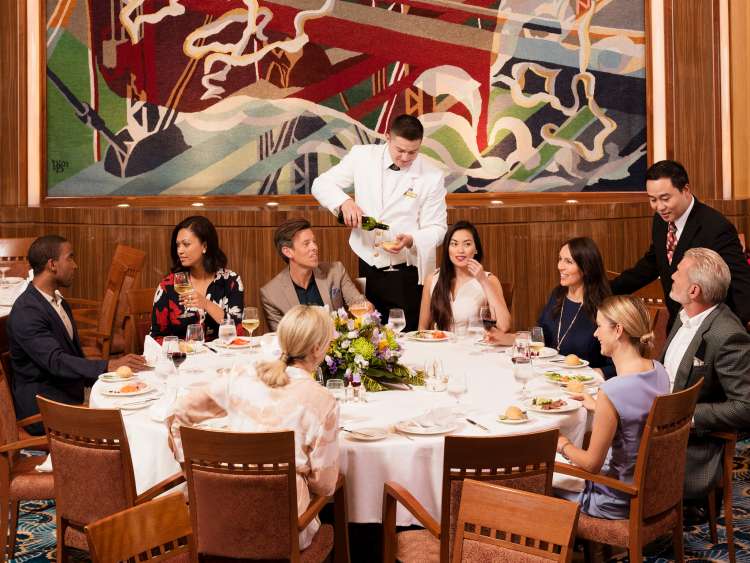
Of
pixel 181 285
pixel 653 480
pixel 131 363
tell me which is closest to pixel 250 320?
pixel 181 285

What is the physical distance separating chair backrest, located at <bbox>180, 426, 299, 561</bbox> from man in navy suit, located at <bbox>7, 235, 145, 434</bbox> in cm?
140

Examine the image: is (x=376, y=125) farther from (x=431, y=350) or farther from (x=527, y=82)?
(x=431, y=350)

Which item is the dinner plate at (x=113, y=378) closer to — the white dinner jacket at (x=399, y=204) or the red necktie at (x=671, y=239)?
the white dinner jacket at (x=399, y=204)

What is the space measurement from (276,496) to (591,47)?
215 inches

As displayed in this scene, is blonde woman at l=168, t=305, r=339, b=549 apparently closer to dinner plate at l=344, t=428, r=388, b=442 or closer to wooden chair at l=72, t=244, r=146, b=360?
dinner plate at l=344, t=428, r=388, b=442

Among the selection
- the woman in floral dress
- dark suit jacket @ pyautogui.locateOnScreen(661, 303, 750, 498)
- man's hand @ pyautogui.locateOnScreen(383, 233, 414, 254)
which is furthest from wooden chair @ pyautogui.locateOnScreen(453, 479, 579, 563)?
man's hand @ pyautogui.locateOnScreen(383, 233, 414, 254)

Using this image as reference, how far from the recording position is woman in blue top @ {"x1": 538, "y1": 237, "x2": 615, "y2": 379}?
4633mm

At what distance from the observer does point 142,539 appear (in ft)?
7.04

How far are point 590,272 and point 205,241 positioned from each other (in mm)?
2039

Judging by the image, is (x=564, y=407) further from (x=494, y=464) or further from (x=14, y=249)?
(x=14, y=249)

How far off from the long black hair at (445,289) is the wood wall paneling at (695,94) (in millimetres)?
2829

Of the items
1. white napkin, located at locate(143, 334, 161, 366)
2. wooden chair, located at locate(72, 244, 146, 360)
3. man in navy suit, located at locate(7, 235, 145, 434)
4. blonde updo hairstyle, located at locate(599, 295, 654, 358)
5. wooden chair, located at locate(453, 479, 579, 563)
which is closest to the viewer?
wooden chair, located at locate(453, 479, 579, 563)

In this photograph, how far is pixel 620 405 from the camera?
3141 mm

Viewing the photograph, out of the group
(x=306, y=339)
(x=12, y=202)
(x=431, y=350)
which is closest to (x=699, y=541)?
(x=431, y=350)
